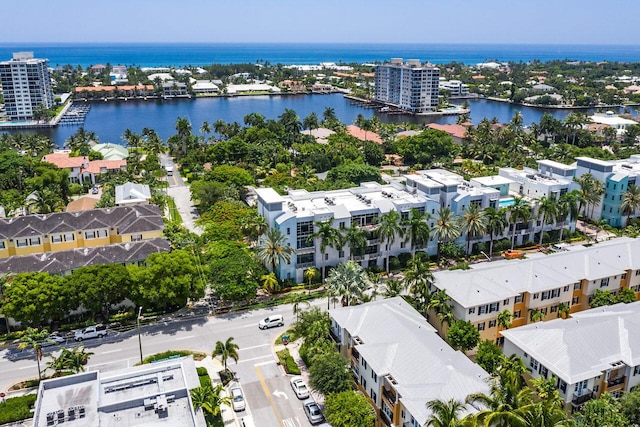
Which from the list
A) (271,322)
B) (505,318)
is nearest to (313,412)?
(271,322)

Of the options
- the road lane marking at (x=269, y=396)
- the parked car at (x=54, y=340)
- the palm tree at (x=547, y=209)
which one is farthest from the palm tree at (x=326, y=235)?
the palm tree at (x=547, y=209)

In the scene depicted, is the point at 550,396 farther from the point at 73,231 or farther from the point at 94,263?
the point at 73,231

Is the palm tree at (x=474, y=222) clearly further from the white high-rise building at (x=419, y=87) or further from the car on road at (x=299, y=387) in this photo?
the white high-rise building at (x=419, y=87)

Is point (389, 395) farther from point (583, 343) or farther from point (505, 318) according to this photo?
point (583, 343)

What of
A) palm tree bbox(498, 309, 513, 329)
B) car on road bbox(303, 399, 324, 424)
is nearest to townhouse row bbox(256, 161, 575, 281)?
palm tree bbox(498, 309, 513, 329)

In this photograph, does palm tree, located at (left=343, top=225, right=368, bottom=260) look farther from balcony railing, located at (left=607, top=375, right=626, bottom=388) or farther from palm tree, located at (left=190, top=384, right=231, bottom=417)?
balcony railing, located at (left=607, top=375, right=626, bottom=388)
